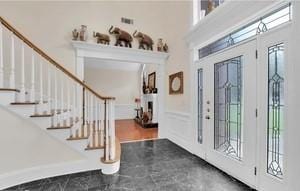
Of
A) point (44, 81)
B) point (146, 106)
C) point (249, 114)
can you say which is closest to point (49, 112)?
point (44, 81)

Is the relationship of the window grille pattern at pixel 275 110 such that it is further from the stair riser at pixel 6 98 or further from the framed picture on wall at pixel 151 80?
the framed picture on wall at pixel 151 80

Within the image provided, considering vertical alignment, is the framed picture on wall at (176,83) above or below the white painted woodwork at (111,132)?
above

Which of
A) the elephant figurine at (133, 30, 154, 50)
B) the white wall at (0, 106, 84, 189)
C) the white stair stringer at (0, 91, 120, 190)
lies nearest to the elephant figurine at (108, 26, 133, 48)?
the elephant figurine at (133, 30, 154, 50)

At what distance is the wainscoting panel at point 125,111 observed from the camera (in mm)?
8656

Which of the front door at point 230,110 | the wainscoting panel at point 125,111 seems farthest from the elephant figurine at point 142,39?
the wainscoting panel at point 125,111

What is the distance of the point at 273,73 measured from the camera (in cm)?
194

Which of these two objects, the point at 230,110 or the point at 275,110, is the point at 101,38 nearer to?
the point at 230,110

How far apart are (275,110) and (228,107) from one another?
0.75 meters

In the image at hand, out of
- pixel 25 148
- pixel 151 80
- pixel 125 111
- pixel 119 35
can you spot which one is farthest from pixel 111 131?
pixel 125 111

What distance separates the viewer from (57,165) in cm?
253

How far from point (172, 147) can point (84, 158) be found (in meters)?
2.10

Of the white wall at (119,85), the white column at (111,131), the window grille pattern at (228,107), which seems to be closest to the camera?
the window grille pattern at (228,107)

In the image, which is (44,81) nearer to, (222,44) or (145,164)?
(145,164)

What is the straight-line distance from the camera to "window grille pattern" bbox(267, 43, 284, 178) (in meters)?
1.85
